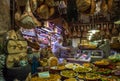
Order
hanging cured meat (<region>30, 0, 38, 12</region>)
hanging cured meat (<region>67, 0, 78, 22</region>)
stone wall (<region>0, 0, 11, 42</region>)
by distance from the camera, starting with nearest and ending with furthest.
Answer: stone wall (<region>0, 0, 11, 42</region>) < hanging cured meat (<region>30, 0, 38, 12</region>) < hanging cured meat (<region>67, 0, 78, 22</region>)

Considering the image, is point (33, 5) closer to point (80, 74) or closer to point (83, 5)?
point (83, 5)

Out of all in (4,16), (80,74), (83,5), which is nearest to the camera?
(4,16)

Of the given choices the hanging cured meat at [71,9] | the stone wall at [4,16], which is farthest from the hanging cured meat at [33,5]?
the hanging cured meat at [71,9]

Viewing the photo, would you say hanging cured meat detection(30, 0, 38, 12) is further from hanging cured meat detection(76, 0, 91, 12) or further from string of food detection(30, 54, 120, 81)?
string of food detection(30, 54, 120, 81)

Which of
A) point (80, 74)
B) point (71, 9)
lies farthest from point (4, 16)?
point (80, 74)

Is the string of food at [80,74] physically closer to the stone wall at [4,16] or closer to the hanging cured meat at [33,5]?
the stone wall at [4,16]

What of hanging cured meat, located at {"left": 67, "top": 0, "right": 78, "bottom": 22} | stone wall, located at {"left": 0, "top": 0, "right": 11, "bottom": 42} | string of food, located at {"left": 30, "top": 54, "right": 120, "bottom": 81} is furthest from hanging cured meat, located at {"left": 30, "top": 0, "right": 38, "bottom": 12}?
string of food, located at {"left": 30, "top": 54, "right": 120, "bottom": 81}

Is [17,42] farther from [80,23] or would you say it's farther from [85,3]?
[80,23]

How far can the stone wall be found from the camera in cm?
313

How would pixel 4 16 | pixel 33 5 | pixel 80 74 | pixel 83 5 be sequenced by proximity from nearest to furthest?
pixel 4 16
pixel 33 5
pixel 83 5
pixel 80 74

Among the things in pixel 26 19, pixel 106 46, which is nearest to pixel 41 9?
pixel 26 19

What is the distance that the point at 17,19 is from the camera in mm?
3352

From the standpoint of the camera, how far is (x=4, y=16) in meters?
3.19

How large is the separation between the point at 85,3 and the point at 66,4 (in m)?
0.72
